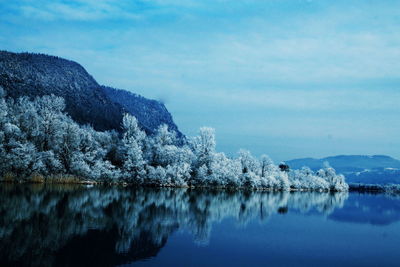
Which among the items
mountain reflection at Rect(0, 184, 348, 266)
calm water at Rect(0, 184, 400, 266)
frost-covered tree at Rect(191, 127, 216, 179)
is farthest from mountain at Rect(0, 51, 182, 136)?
calm water at Rect(0, 184, 400, 266)

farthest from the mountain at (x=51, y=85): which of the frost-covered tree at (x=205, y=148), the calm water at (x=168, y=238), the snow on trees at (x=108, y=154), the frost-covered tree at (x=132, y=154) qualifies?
the calm water at (x=168, y=238)

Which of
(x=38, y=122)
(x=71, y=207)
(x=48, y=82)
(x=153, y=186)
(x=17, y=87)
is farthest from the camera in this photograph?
(x=48, y=82)

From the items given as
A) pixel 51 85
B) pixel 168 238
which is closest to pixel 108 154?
pixel 168 238

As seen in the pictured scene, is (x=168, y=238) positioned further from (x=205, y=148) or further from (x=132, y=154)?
(x=205, y=148)

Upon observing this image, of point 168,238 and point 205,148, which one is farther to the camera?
point 205,148

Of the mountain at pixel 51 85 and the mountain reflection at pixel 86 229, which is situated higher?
the mountain at pixel 51 85

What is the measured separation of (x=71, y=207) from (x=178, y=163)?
170 ft

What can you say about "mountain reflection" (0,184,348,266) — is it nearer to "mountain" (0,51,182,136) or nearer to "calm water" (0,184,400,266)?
"calm water" (0,184,400,266)

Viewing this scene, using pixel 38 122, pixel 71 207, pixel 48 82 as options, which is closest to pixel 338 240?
pixel 71 207

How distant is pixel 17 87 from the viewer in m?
143

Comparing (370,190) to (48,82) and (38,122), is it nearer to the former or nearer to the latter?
(48,82)

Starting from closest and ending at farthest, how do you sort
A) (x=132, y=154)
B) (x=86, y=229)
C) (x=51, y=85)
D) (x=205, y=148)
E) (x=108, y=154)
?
(x=86, y=229) → (x=132, y=154) → (x=108, y=154) → (x=205, y=148) → (x=51, y=85)

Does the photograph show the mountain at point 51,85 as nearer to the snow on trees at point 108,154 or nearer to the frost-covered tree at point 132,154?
the snow on trees at point 108,154

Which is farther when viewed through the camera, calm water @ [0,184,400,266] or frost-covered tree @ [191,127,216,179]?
frost-covered tree @ [191,127,216,179]
